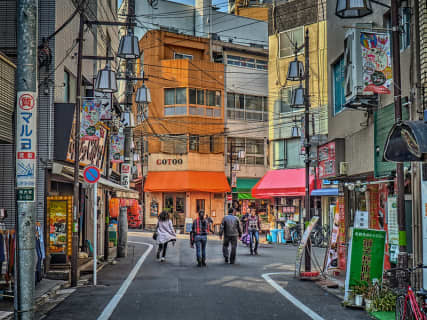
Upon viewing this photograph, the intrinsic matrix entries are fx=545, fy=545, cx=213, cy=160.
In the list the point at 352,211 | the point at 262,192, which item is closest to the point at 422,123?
the point at 352,211

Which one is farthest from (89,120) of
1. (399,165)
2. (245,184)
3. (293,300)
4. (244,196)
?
(245,184)

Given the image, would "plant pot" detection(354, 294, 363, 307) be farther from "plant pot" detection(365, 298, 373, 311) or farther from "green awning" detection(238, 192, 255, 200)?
"green awning" detection(238, 192, 255, 200)

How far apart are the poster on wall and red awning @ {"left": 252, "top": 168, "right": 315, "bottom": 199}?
2175cm

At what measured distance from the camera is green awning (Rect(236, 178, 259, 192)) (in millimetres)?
46719

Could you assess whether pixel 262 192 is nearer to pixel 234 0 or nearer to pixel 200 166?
pixel 200 166

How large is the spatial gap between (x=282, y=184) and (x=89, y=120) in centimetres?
2340

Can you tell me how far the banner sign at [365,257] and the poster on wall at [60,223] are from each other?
8165 mm

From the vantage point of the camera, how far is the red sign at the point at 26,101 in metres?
6.47

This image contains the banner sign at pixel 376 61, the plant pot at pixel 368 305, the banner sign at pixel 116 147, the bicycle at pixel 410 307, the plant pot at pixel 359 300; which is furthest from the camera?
the banner sign at pixel 116 147

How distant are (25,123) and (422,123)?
19.4ft

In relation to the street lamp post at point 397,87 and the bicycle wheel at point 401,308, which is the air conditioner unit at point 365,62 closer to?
the street lamp post at point 397,87

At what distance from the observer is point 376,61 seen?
12.2 meters

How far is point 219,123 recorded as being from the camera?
46.6m

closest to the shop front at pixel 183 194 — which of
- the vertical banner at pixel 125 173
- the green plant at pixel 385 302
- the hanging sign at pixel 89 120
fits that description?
the vertical banner at pixel 125 173
